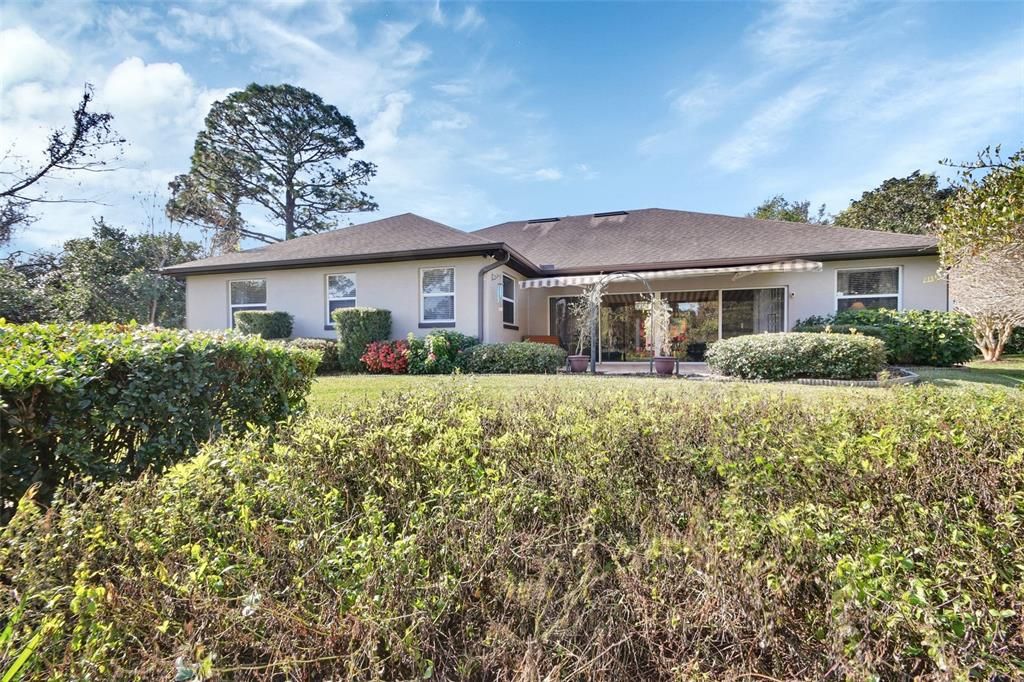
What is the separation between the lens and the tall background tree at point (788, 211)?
120ft

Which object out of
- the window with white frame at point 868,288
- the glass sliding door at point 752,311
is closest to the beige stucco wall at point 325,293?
the glass sliding door at point 752,311

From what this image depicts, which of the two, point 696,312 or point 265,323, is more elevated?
point 696,312

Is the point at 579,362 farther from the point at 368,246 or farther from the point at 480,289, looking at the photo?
the point at 368,246

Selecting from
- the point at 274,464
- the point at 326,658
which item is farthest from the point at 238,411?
the point at 326,658

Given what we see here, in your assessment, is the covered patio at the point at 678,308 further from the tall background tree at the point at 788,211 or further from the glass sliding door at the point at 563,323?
the tall background tree at the point at 788,211

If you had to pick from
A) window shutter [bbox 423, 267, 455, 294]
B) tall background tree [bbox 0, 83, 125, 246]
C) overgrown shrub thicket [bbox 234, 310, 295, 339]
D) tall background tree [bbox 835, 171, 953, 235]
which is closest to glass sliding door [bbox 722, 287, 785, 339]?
window shutter [bbox 423, 267, 455, 294]

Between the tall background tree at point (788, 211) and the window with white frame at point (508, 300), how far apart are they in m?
29.5

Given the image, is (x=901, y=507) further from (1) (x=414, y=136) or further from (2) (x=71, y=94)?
(2) (x=71, y=94)

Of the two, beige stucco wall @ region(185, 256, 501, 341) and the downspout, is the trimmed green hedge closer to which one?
beige stucco wall @ region(185, 256, 501, 341)

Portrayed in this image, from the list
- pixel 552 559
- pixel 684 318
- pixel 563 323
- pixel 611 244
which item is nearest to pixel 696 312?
pixel 684 318

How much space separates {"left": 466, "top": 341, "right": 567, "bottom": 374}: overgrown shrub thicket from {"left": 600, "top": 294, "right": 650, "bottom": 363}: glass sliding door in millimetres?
5904

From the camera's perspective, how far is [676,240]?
58.5 feet

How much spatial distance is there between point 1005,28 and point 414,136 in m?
14.1

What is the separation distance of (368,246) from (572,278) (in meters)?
7.05
